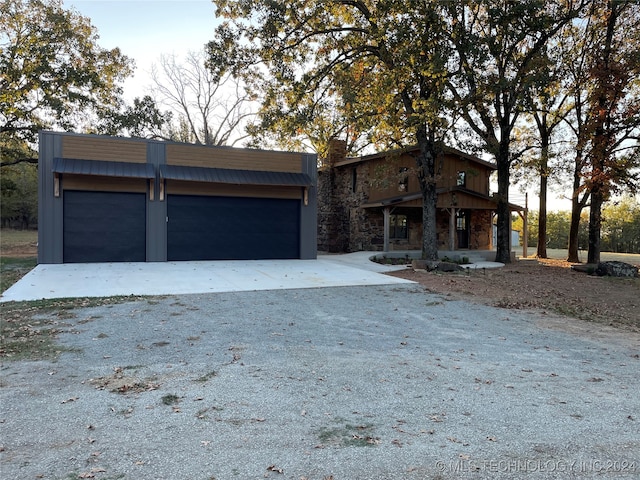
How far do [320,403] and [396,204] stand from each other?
49.6ft

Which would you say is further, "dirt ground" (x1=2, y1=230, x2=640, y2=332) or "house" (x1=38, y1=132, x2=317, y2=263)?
"house" (x1=38, y1=132, x2=317, y2=263)

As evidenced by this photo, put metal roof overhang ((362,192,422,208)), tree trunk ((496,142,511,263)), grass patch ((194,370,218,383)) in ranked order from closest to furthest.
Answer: grass patch ((194,370,218,383))
tree trunk ((496,142,511,263))
metal roof overhang ((362,192,422,208))

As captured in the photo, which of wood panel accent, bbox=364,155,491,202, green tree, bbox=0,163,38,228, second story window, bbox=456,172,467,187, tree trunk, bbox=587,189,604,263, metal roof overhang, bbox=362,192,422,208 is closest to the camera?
tree trunk, bbox=587,189,604,263

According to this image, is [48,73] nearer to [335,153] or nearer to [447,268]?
[335,153]

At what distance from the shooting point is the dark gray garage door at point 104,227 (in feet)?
42.9

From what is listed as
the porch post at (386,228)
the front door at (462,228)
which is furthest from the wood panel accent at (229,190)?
the front door at (462,228)

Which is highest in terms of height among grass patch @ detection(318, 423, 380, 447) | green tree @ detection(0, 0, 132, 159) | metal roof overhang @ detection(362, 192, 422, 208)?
green tree @ detection(0, 0, 132, 159)

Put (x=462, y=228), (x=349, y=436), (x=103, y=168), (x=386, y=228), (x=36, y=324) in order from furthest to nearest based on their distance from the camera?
(x=462, y=228)
(x=386, y=228)
(x=103, y=168)
(x=36, y=324)
(x=349, y=436)

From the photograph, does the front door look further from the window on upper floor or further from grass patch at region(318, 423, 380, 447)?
grass patch at region(318, 423, 380, 447)

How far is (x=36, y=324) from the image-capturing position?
18.4 feet

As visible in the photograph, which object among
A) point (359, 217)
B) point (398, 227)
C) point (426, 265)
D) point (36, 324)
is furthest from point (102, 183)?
point (398, 227)

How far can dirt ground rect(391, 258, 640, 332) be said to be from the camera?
763 centimetres

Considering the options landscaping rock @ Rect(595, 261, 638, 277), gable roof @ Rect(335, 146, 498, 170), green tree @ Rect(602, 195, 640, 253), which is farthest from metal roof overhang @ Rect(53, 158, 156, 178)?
green tree @ Rect(602, 195, 640, 253)

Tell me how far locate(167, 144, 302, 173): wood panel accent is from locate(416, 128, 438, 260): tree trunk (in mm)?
4373
